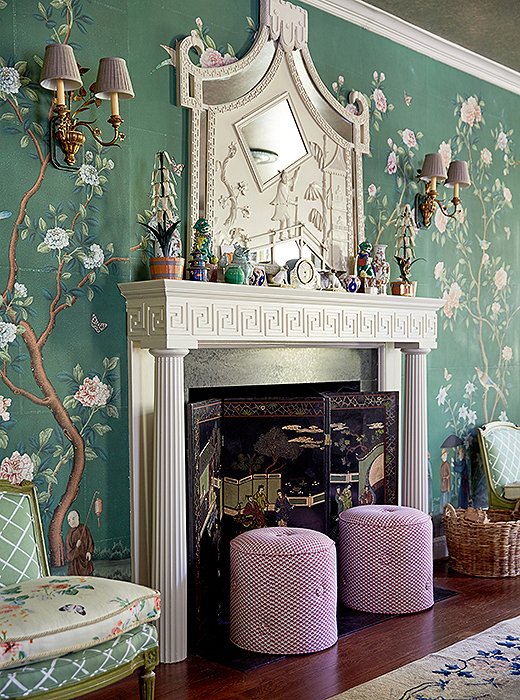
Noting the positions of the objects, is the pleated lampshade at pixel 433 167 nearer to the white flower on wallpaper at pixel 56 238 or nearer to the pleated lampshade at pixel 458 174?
the pleated lampshade at pixel 458 174

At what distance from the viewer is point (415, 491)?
14.4ft

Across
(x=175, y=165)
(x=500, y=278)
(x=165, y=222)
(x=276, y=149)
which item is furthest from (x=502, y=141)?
(x=165, y=222)

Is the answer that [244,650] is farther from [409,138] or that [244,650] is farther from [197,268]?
[409,138]

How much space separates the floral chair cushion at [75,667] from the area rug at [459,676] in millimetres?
765

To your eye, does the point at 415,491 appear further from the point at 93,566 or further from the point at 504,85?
the point at 504,85

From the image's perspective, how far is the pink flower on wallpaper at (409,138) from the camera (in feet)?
15.4

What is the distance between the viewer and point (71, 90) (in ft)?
10.4

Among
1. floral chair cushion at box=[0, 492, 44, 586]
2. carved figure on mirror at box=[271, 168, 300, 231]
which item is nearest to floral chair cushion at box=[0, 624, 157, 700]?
floral chair cushion at box=[0, 492, 44, 586]

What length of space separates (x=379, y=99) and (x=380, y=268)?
0.95 metres

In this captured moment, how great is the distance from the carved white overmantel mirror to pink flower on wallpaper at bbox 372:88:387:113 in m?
0.15

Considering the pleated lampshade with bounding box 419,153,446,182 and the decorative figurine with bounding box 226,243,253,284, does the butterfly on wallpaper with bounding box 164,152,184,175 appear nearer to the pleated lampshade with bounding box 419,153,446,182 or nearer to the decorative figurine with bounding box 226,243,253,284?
the decorative figurine with bounding box 226,243,253,284

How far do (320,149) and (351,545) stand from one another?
75.5 inches

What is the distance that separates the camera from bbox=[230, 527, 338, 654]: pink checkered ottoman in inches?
130

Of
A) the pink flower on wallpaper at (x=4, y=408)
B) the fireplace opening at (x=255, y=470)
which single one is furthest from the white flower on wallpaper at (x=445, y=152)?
the pink flower on wallpaper at (x=4, y=408)
